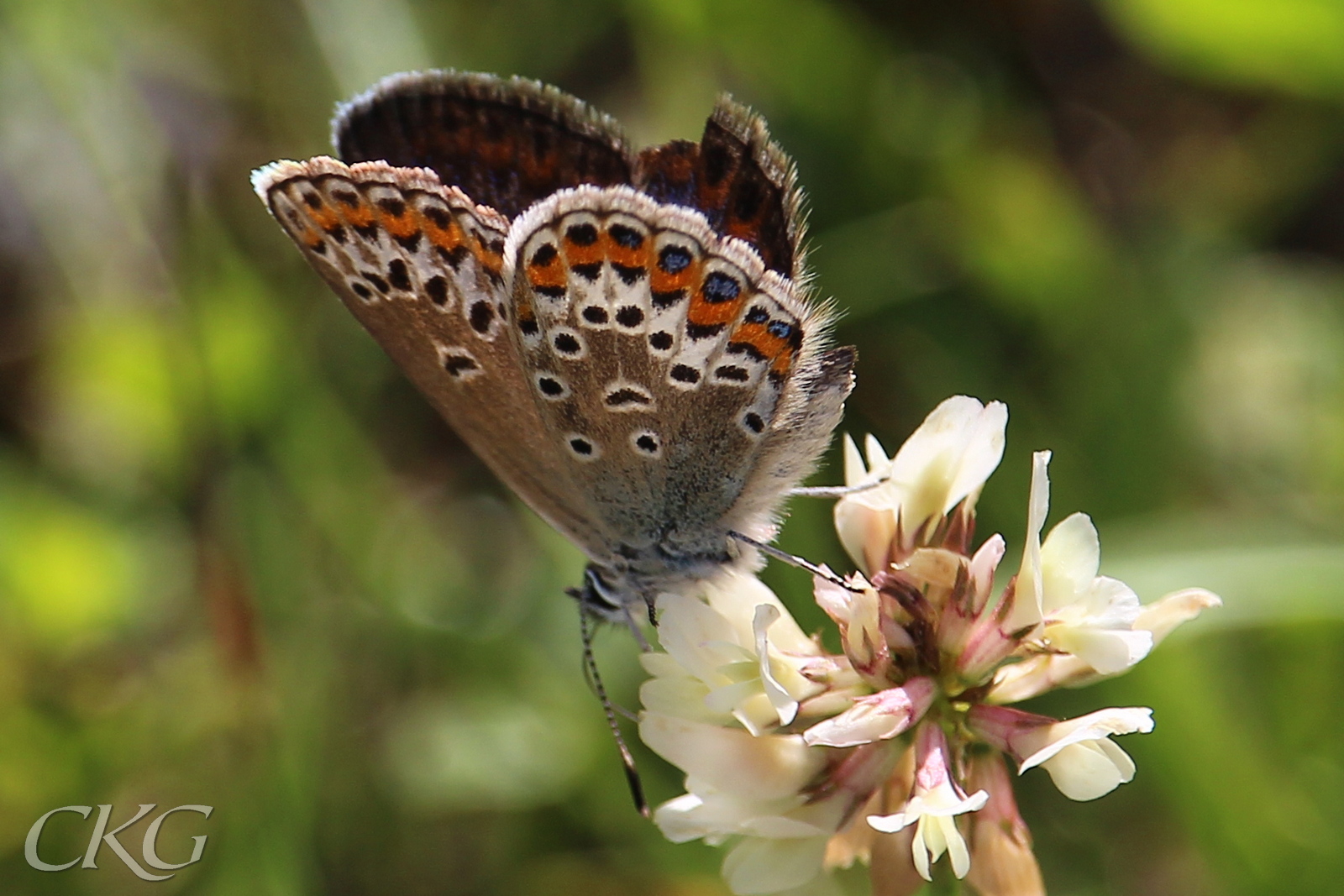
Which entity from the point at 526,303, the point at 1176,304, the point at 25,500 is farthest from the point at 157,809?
the point at 1176,304

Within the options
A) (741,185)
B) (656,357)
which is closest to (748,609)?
(656,357)

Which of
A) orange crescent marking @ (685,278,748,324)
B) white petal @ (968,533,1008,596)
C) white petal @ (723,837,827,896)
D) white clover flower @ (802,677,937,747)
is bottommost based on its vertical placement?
white petal @ (723,837,827,896)

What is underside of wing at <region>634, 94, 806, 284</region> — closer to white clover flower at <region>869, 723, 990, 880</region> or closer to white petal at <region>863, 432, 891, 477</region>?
white petal at <region>863, 432, 891, 477</region>

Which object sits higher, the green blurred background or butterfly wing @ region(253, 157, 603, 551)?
the green blurred background

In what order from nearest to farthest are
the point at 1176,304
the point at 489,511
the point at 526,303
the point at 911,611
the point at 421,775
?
the point at 911,611, the point at 526,303, the point at 421,775, the point at 1176,304, the point at 489,511

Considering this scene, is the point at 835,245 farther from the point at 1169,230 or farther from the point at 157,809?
the point at 157,809

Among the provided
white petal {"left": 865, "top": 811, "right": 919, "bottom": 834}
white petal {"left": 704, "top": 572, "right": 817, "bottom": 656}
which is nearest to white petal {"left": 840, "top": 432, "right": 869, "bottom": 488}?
white petal {"left": 704, "top": 572, "right": 817, "bottom": 656}

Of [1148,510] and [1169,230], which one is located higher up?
[1169,230]
